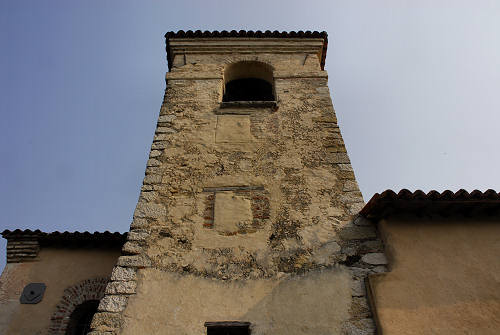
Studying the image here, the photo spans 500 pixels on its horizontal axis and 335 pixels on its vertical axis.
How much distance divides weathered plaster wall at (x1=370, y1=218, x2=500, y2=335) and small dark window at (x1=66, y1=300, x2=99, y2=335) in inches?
163

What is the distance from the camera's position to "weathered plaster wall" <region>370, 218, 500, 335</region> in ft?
12.4

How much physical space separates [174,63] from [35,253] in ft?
14.9

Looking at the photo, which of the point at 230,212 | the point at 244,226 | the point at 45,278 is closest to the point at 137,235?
→ the point at 230,212

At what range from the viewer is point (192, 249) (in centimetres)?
450

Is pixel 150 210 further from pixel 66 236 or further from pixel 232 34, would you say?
pixel 232 34

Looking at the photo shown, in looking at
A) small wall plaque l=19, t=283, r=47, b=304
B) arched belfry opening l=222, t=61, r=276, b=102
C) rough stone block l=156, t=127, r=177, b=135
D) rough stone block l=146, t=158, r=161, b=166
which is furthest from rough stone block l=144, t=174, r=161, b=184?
arched belfry opening l=222, t=61, r=276, b=102

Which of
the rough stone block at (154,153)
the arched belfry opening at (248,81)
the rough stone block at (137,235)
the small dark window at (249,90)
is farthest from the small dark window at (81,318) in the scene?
the small dark window at (249,90)

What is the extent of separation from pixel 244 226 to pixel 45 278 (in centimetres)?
340

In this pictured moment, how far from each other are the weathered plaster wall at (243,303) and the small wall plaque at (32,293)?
2.45 metres

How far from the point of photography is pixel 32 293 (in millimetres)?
5590

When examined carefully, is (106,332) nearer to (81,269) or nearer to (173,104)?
(81,269)

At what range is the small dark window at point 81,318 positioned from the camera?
5.43 metres

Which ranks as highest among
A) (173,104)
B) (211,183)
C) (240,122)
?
(173,104)

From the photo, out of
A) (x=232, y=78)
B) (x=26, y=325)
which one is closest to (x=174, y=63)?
(x=232, y=78)
